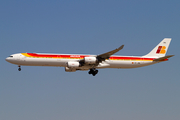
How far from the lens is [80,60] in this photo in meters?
56.9

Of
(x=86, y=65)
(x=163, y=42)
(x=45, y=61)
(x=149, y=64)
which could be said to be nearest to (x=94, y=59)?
(x=86, y=65)

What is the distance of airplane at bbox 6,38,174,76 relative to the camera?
55531 millimetres

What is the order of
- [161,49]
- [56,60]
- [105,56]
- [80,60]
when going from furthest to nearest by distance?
[161,49] < [80,60] < [105,56] < [56,60]

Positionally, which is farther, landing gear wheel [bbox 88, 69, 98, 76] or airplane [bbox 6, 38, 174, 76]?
landing gear wheel [bbox 88, 69, 98, 76]

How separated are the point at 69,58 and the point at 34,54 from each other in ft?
21.3

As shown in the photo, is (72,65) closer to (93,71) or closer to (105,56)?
(93,71)

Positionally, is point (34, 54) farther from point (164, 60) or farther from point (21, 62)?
point (164, 60)

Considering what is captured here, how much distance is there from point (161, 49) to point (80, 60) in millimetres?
18813

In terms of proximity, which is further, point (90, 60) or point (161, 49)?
point (161, 49)

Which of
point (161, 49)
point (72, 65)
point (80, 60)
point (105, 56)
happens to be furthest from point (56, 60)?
point (161, 49)

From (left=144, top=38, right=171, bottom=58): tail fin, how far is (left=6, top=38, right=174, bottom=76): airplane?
246cm

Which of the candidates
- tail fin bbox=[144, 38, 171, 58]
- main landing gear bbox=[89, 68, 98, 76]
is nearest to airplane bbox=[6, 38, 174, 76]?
main landing gear bbox=[89, 68, 98, 76]

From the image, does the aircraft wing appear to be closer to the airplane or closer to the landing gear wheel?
the airplane

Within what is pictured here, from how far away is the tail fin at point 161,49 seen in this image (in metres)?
63.3
